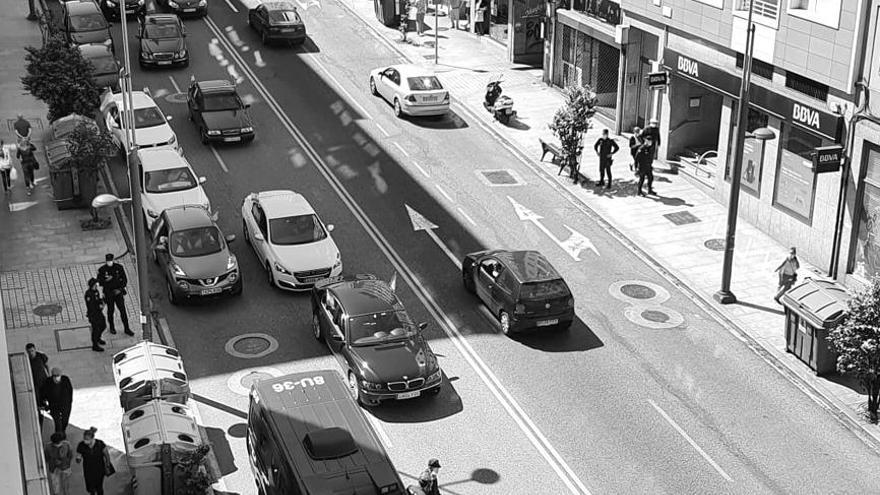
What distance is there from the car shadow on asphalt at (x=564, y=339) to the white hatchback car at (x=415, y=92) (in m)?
15.3

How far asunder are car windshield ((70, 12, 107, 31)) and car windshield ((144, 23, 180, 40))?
193 centimetres

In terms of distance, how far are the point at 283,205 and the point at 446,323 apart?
5574 millimetres

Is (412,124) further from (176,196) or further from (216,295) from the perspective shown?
(216,295)

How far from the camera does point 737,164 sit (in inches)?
1038

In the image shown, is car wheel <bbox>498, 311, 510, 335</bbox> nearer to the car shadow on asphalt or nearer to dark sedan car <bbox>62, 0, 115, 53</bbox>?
the car shadow on asphalt

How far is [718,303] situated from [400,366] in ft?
29.3

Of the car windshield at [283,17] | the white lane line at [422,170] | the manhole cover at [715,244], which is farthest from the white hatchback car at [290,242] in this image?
the car windshield at [283,17]

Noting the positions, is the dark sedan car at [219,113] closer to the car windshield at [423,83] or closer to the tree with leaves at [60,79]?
the tree with leaves at [60,79]

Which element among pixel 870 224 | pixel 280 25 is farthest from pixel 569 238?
pixel 280 25

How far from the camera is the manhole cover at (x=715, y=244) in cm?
3095

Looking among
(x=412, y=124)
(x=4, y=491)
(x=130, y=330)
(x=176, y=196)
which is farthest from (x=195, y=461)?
(x=412, y=124)

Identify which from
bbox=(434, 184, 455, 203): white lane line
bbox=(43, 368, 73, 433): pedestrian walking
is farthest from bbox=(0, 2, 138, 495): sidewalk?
bbox=(434, 184, 455, 203): white lane line

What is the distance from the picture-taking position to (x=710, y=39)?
33.4m

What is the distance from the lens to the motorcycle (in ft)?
131
